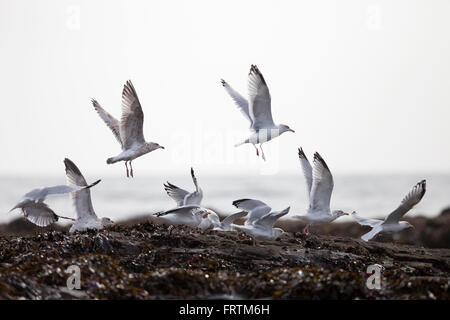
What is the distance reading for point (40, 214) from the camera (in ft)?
39.3

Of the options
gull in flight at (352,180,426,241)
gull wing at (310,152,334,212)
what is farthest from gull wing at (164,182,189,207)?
gull in flight at (352,180,426,241)

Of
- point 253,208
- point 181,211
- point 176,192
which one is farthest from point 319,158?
point 181,211

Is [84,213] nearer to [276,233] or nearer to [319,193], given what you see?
[276,233]

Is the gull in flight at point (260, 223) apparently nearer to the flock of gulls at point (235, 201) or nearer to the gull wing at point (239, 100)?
the flock of gulls at point (235, 201)

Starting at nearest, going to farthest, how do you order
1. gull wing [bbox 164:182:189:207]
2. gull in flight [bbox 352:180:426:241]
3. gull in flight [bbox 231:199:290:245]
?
gull in flight [bbox 231:199:290:245], gull in flight [bbox 352:180:426:241], gull wing [bbox 164:182:189:207]

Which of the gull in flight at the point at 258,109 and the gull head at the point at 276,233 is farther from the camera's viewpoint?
the gull in flight at the point at 258,109

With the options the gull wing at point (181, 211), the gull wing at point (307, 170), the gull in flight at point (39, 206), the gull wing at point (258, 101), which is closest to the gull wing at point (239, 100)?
the gull wing at point (258, 101)

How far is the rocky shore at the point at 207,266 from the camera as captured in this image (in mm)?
8047

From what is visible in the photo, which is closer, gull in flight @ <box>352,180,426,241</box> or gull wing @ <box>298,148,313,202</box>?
gull in flight @ <box>352,180,426,241</box>

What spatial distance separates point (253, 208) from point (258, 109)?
2.93 m

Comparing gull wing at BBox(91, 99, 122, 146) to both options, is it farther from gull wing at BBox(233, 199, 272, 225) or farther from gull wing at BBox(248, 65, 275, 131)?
gull wing at BBox(233, 199, 272, 225)

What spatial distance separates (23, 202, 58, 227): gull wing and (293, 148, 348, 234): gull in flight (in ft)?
14.8

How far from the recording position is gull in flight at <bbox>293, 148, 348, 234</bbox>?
492 inches
